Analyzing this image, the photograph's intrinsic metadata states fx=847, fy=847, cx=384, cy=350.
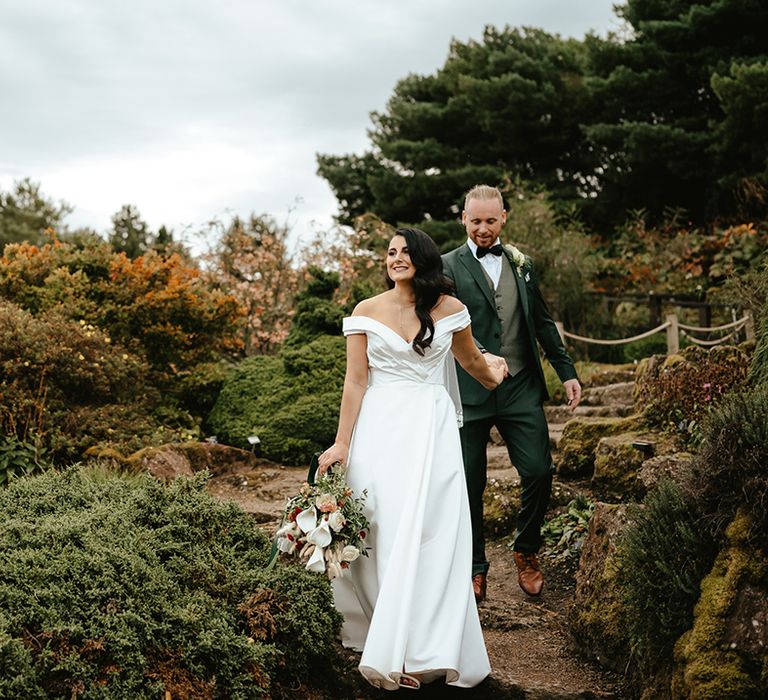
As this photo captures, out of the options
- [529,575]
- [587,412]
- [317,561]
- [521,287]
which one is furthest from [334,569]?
[587,412]

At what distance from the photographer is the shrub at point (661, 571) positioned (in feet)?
10.7

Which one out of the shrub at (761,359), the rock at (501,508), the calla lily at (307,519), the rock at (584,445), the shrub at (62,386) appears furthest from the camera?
the shrub at (62,386)

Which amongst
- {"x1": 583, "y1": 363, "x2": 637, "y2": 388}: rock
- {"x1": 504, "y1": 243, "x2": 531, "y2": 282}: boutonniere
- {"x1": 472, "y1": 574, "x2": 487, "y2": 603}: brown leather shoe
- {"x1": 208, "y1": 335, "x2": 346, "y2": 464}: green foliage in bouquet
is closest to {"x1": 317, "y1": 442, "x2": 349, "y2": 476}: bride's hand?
{"x1": 472, "y1": 574, "x2": 487, "y2": 603}: brown leather shoe

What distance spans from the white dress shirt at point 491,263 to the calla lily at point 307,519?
6.09 ft

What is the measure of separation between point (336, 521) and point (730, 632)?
1.53 m

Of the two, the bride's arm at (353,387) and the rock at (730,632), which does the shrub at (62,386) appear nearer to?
the bride's arm at (353,387)

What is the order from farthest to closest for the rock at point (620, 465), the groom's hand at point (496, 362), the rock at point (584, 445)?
the rock at point (584, 445) → the rock at point (620, 465) → the groom's hand at point (496, 362)

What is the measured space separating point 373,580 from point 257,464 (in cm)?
433

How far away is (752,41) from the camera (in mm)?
17906

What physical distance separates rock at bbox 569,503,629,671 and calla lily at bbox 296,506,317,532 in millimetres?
1355

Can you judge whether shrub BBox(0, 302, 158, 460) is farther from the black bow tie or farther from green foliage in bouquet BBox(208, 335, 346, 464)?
the black bow tie

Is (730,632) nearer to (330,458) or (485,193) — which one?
(330,458)

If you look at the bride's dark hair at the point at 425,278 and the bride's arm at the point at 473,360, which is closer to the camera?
the bride's dark hair at the point at 425,278

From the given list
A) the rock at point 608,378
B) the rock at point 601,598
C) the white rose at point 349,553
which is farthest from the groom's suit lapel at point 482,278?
the rock at point 608,378
